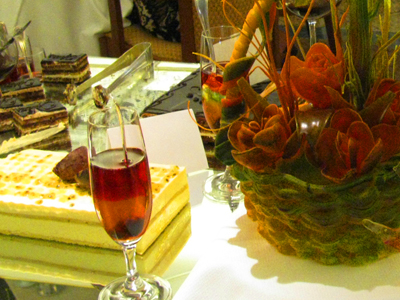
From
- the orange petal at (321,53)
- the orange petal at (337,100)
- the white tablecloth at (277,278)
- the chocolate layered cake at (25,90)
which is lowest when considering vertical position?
the chocolate layered cake at (25,90)

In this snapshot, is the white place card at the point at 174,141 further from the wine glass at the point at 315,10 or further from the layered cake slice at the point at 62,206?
the wine glass at the point at 315,10

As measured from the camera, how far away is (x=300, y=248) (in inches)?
26.4

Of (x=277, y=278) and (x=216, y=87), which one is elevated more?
(x=216, y=87)

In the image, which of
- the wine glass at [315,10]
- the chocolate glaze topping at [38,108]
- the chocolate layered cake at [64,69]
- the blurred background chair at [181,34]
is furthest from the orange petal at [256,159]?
the blurred background chair at [181,34]

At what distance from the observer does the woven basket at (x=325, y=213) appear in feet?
1.94

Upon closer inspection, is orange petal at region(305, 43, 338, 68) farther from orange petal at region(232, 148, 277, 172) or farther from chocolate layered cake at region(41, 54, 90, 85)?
chocolate layered cake at region(41, 54, 90, 85)

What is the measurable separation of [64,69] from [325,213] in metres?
1.18

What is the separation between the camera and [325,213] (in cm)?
61

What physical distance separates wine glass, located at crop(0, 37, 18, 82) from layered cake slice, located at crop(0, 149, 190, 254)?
75 centimetres


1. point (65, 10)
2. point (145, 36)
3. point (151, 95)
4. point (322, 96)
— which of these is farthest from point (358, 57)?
point (65, 10)

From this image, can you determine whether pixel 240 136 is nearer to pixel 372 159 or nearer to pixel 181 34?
pixel 372 159

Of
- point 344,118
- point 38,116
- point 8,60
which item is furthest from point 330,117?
point 8,60

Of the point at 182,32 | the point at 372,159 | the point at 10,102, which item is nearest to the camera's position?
the point at 372,159

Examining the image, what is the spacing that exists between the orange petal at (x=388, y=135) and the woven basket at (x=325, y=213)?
29mm
